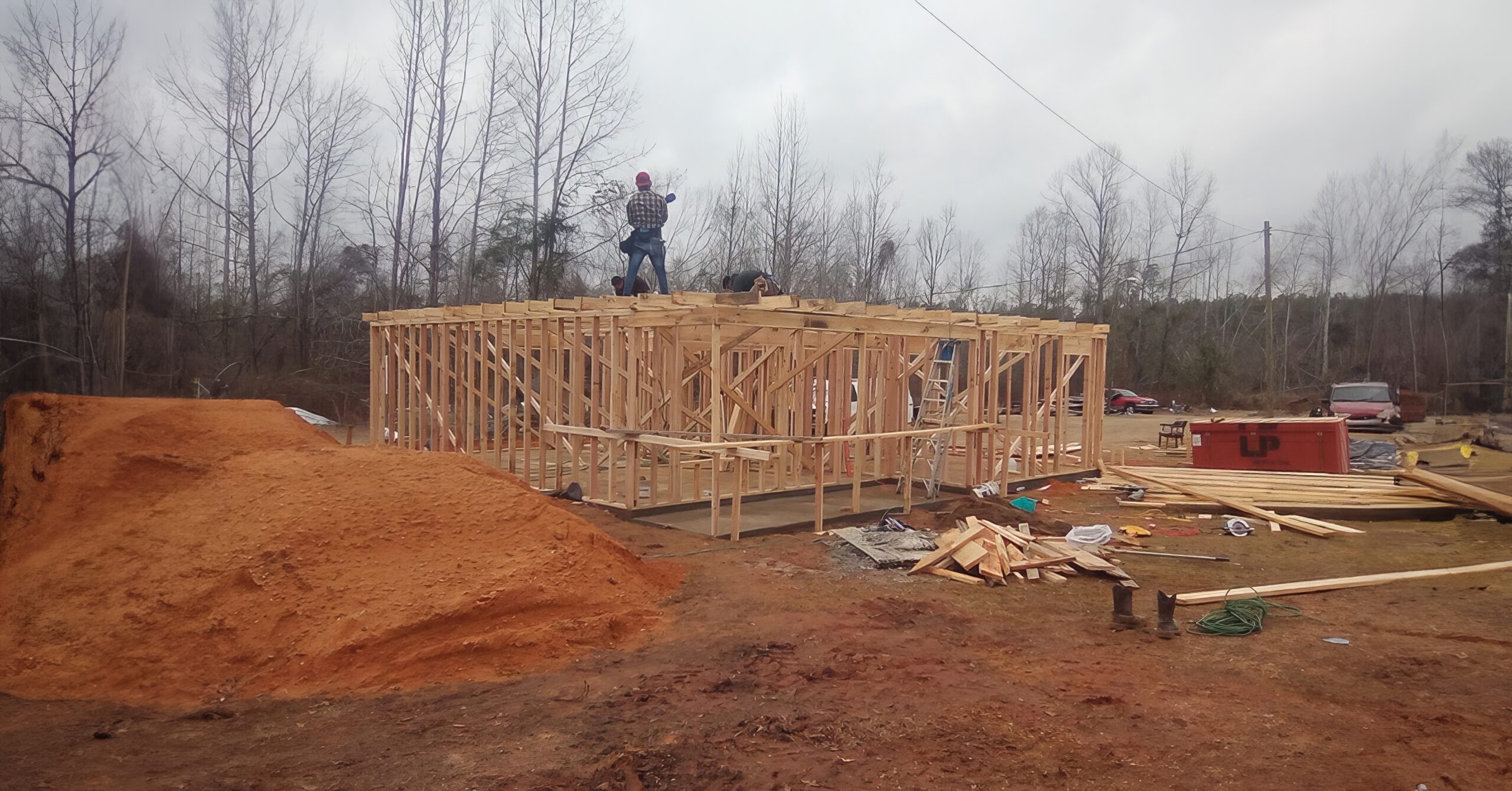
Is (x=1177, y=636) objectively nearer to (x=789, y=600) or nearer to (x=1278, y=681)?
(x=1278, y=681)

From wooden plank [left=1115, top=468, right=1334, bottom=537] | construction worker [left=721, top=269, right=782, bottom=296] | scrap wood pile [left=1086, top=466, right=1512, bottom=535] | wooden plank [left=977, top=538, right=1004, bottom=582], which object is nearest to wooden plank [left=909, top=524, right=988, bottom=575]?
wooden plank [left=977, top=538, right=1004, bottom=582]

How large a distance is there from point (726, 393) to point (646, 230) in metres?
3.47

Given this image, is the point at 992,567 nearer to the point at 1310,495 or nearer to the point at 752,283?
the point at 752,283

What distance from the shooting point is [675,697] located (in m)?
4.95

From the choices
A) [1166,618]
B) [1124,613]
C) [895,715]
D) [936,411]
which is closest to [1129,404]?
[936,411]

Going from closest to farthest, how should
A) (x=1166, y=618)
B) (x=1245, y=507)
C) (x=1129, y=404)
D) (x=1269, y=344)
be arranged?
(x=1166, y=618) < (x=1245, y=507) < (x=1269, y=344) < (x=1129, y=404)

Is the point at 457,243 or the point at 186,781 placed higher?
the point at 457,243

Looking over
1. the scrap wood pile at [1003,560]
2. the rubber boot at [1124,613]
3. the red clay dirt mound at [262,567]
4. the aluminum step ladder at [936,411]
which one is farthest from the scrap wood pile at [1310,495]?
the red clay dirt mound at [262,567]

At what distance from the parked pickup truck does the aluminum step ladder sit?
16.6 metres

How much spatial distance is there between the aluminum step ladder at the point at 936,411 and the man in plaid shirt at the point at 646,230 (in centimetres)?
432

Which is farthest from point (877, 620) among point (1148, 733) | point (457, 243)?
point (457, 243)

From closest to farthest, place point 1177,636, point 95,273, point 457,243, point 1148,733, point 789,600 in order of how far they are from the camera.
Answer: point 1148,733
point 1177,636
point 789,600
point 95,273
point 457,243

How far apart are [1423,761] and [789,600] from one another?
425 cm

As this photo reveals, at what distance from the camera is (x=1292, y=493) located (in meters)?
12.1
